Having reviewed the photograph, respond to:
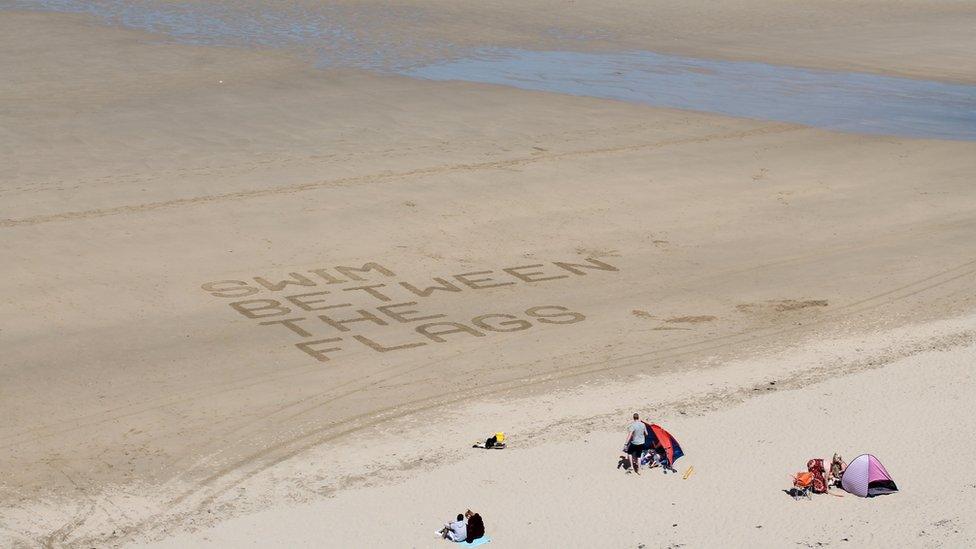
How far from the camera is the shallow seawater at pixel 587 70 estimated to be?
31984mm

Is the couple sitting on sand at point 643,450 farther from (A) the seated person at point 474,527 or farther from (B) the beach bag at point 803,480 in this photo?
(A) the seated person at point 474,527

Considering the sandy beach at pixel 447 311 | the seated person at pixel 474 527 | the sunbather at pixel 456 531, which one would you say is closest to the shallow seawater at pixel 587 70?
the sandy beach at pixel 447 311

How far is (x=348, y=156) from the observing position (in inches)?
1059

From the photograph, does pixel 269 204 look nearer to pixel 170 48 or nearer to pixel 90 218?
pixel 90 218

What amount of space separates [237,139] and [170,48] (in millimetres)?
8936

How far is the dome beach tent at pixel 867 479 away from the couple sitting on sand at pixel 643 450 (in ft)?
5.95

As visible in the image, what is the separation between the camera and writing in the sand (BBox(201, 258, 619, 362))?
19078 millimetres

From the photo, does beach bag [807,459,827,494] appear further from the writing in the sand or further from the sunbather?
the writing in the sand

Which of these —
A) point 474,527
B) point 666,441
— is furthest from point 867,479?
point 474,527

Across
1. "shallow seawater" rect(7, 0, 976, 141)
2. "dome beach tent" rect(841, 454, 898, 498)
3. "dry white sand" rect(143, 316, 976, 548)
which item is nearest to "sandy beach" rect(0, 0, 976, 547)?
"dry white sand" rect(143, 316, 976, 548)

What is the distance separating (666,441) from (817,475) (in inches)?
62.6

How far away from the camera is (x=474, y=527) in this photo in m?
13.9

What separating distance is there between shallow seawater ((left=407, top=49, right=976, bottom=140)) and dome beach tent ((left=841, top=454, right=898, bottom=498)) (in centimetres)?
1611

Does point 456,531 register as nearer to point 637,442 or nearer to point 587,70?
point 637,442
